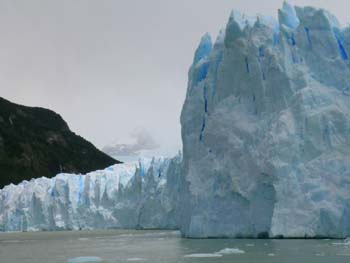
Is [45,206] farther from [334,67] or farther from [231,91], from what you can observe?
[334,67]

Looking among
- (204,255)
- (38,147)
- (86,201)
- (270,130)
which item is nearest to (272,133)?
(270,130)

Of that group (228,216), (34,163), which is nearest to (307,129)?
(228,216)

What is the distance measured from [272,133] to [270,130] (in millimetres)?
197

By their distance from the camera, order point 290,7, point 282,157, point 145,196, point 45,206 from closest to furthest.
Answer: point 282,157, point 290,7, point 145,196, point 45,206

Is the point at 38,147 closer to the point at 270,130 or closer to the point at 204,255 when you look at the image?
the point at 270,130

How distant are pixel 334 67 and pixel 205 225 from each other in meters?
6.44

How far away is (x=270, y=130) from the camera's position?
Result: 18391 mm

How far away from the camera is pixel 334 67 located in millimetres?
18938

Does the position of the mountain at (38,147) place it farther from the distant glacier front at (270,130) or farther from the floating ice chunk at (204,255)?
the floating ice chunk at (204,255)

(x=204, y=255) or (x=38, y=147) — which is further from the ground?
(x=38, y=147)

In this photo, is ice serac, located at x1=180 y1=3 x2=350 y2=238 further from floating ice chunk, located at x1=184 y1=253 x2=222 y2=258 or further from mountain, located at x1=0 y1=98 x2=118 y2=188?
mountain, located at x1=0 y1=98 x2=118 y2=188

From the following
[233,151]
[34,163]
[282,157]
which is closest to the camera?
[282,157]

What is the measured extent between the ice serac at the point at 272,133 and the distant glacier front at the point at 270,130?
31mm

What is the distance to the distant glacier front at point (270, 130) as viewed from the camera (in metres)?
17.3
